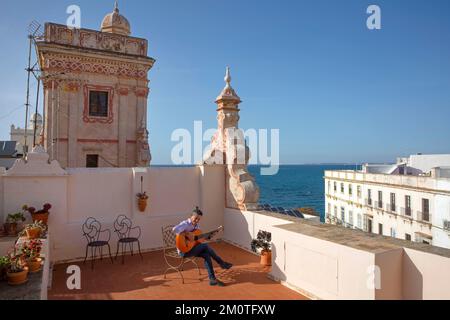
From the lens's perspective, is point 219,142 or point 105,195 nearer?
point 105,195

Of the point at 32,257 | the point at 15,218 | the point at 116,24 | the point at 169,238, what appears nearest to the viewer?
the point at 32,257

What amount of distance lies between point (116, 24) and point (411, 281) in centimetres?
1766

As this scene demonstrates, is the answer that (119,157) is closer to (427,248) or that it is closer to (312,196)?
(427,248)

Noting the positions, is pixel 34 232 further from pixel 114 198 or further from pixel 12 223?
pixel 114 198

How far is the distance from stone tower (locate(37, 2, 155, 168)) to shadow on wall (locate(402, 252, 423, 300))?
13423 millimetres

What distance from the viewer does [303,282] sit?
6039 millimetres

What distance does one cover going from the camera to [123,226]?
9.15 metres

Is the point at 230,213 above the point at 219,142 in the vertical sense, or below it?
below

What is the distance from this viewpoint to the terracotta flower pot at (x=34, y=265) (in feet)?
15.5

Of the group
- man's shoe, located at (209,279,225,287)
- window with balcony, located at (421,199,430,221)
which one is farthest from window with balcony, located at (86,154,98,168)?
window with balcony, located at (421,199,430,221)

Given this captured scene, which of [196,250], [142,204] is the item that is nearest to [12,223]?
[142,204]

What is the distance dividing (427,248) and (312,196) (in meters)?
80.7

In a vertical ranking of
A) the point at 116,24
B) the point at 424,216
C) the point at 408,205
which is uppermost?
the point at 116,24
